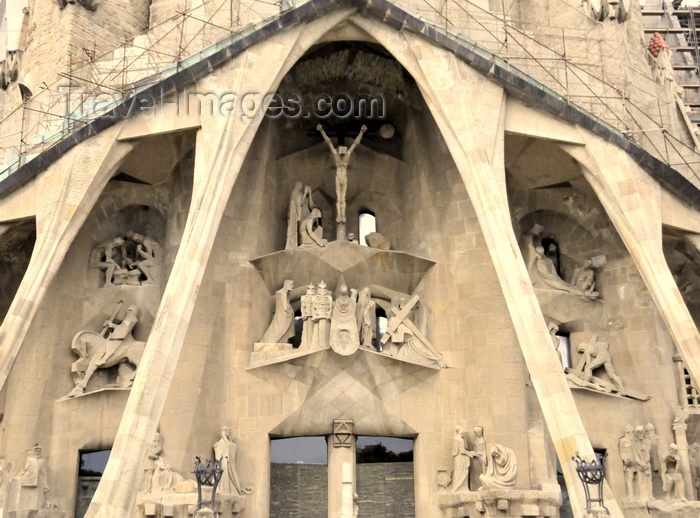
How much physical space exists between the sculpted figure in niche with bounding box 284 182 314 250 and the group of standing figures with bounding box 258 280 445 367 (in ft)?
2.19

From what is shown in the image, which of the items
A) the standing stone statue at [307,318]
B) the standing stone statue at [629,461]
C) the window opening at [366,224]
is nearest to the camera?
the standing stone statue at [629,461]

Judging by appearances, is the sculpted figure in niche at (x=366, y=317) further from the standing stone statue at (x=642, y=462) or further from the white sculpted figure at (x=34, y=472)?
the white sculpted figure at (x=34, y=472)

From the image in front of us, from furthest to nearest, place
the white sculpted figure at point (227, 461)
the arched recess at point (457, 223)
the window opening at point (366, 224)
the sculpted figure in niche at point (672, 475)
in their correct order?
the window opening at point (366, 224)
the sculpted figure in niche at point (672, 475)
the white sculpted figure at point (227, 461)
the arched recess at point (457, 223)

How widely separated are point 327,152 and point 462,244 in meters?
2.70

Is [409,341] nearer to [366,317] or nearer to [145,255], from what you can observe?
[366,317]

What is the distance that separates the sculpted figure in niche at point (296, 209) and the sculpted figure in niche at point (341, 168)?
1.59 feet

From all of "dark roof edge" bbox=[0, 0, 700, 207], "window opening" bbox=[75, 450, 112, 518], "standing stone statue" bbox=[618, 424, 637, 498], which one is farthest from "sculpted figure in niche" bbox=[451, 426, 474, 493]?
"window opening" bbox=[75, 450, 112, 518]

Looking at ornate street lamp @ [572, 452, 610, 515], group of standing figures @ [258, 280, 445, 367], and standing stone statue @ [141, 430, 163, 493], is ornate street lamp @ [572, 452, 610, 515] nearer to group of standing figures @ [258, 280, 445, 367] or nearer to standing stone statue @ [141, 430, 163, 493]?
group of standing figures @ [258, 280, 445, 367]

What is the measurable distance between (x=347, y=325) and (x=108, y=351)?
341cm

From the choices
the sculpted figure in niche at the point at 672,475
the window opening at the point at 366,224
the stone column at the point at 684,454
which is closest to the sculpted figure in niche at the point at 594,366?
the stone column at the point at 684,454

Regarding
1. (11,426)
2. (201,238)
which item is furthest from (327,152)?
(11,426)

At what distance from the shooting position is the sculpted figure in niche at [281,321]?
13.6 metres

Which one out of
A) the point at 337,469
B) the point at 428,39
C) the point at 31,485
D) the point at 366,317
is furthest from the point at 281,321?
the point at 428,39

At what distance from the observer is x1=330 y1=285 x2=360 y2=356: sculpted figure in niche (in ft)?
43.0
